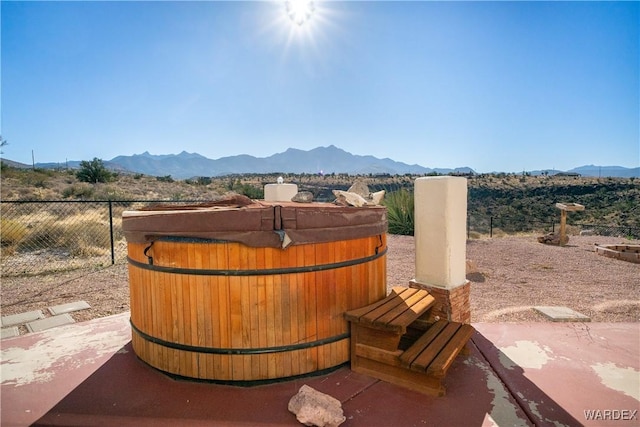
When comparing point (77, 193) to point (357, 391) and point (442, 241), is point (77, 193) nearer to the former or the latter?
point (442, 241)

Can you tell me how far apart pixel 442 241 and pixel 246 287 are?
2072 mm

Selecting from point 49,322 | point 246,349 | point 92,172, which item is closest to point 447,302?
point 246,349

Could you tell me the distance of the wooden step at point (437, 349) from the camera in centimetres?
262

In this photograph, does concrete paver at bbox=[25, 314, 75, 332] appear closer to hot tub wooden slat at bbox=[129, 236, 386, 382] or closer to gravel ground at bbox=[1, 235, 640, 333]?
gravel ground at bbox=[1, 235, 640, 333]

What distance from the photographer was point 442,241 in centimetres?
373

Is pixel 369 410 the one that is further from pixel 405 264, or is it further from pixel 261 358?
pixel 405 264

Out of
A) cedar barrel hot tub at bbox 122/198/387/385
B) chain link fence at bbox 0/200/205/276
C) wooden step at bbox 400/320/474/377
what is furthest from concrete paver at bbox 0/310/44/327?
wooden step at bbox 400/320/474/377

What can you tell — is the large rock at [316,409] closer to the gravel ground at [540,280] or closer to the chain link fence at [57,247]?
the gravel ground at [540,280]

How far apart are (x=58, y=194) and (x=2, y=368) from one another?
22019mm

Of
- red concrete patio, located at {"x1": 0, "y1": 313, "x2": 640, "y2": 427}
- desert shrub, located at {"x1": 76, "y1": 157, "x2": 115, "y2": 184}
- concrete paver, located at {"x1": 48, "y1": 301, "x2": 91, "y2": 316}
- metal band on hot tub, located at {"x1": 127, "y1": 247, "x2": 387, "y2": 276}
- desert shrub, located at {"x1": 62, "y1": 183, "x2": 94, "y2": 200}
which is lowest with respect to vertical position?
concrete paver, located at {"x1": 48, "y1": 301, "x2": 91, "y2": 316}

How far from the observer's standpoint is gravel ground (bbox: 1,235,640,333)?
4.89 meters

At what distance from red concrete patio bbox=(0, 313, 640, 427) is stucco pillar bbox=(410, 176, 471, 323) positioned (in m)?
0.50

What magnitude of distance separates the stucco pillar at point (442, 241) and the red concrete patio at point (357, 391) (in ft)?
1.63

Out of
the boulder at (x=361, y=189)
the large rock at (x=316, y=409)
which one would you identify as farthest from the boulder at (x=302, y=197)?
the large rock at (x=316, y=409)
